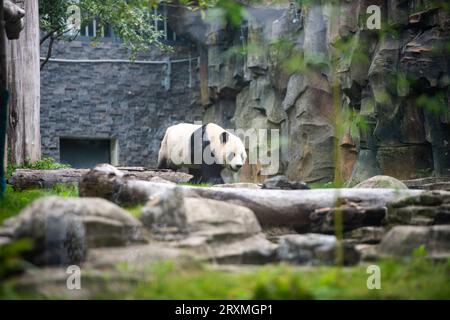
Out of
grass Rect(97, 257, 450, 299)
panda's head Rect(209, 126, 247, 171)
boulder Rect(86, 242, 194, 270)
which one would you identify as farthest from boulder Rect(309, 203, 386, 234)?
panda's head Rect(209, 126, 247, 171)

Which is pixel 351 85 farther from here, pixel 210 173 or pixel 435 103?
pixel 210 173

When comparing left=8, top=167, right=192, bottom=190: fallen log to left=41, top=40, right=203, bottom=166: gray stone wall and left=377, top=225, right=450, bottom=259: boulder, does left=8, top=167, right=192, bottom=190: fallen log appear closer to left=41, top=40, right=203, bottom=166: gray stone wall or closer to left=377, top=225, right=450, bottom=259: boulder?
left=377, top=225, right=450, bottom=259: boulder

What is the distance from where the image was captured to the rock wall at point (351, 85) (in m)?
9.29

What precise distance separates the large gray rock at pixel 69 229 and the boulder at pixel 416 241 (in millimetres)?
1441

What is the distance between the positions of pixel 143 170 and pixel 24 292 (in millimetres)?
5742

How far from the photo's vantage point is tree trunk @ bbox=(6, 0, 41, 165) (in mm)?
10109

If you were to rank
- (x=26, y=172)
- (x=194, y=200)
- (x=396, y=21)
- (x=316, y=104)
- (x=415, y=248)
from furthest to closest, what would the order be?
(x=316, y=104) → (x=396, y=21) → (x=26, y=172) → (x=194, y=200) → (x=415, y=248)

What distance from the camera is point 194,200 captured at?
4.08m

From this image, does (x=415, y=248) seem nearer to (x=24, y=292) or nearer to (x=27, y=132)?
(x=24, y=292)

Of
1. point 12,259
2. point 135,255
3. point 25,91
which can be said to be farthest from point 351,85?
point 12,259

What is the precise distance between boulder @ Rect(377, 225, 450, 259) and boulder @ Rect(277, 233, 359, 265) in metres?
0.23

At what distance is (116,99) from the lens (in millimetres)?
18453

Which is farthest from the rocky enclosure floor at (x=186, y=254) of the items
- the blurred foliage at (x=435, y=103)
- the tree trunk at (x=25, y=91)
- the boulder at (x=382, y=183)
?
the tree trunk at (x=25, y=91)

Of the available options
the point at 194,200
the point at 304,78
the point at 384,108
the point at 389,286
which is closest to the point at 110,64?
the point at 304,78
